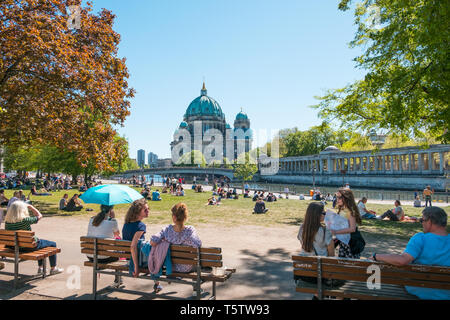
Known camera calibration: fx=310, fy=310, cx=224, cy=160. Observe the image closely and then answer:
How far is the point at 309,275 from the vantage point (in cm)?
396

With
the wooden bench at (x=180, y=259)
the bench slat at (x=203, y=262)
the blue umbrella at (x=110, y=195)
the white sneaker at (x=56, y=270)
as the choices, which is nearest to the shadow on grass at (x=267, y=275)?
the wooden bench at (x=180, y=259)

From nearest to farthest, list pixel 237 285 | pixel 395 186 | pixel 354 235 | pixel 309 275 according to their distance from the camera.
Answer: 1. pixel 309 275
2. pixel 354 235
3. pixel 237 285
4. pixel 395 186

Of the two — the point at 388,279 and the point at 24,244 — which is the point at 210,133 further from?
the point at 388,279

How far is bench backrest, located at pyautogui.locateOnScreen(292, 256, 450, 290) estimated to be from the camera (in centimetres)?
347

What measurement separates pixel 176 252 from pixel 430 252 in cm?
328

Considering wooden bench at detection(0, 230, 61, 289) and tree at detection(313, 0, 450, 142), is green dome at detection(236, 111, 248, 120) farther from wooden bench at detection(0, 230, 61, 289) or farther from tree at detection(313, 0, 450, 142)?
wooden bench at detection(0, 230, 61, 289)

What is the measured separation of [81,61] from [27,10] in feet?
9.82

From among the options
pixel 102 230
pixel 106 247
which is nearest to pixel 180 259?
pixel 106 247

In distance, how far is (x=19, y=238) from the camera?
5.41 metres

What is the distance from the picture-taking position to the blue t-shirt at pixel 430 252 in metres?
3.59

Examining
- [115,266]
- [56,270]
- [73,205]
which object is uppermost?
[115,266]

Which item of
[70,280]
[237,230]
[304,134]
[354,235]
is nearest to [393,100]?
[237,230]

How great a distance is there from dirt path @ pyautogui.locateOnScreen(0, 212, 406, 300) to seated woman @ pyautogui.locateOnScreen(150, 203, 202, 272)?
810 mm
